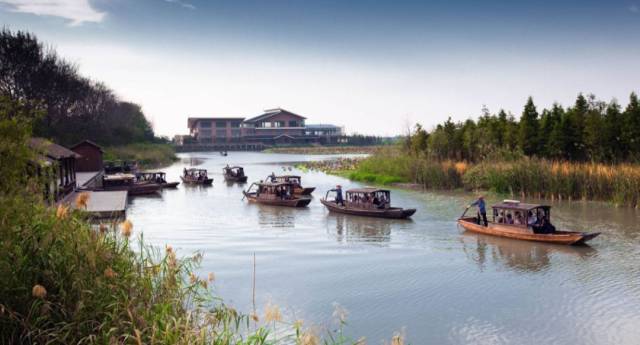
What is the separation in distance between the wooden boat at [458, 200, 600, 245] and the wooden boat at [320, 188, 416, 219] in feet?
15.3

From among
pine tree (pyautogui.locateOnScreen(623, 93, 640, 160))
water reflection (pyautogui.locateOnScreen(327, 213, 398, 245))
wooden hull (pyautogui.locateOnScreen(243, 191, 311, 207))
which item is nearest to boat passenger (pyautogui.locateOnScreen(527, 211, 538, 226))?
water reflection (pyautogui.locateOnScreen(327, 213, 398, 245))

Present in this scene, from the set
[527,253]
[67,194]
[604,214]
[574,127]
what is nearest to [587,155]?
[574,127]

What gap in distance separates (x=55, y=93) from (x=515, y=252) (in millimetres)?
53969

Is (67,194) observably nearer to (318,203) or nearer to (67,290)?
(318,203)

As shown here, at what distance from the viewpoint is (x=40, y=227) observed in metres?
8.81

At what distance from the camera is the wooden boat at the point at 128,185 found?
38634 mm

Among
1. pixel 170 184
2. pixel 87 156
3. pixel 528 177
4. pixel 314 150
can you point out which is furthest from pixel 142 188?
pixel 314 150

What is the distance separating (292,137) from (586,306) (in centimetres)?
11460

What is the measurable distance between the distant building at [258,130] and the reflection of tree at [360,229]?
100625 mm

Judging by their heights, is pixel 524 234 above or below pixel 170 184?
below

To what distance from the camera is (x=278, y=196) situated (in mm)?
32656

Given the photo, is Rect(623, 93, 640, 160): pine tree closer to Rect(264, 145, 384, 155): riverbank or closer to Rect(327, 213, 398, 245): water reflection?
Rect(327, 213, 398, 245): water reflection

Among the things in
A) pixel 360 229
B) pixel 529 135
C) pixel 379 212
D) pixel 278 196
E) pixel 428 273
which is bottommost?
pixel 428 273

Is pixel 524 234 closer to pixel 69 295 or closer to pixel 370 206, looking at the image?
pixel 370 206
